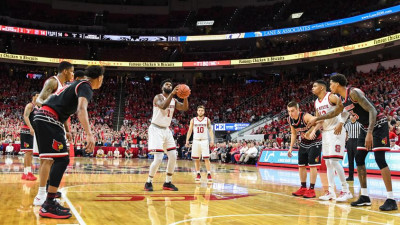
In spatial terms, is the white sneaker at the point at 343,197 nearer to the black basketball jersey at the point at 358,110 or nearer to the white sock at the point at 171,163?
the black basketball jersey at the point at 358,110

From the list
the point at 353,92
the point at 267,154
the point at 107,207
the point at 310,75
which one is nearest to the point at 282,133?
the point at 267,154

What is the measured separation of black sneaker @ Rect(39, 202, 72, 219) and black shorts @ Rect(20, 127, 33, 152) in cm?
Result: 572

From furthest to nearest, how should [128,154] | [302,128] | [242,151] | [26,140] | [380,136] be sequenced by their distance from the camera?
1. [128,154]
2. [242,151]
3. [26,140]
4. [302,128]
5. [380,136]

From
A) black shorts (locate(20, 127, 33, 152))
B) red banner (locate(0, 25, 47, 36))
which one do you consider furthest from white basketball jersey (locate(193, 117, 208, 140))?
red banner (locate(0, 25, 47, 36))

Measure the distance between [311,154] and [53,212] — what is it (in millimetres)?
5170

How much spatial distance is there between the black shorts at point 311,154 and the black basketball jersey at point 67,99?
4.77 meters

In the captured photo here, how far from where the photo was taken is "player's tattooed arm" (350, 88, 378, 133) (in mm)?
6188

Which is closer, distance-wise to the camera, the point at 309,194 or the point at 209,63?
the point at 309,194

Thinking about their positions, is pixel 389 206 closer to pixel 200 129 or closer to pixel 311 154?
pixel 311 154

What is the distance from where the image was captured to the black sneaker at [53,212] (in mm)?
4922

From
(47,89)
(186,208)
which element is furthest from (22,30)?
(186,208)

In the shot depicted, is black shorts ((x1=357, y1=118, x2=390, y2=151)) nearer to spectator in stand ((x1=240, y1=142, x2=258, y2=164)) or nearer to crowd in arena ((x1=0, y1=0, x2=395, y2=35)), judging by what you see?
spectator in stand ((x1=240, y1=142, x2=258, y2=164))

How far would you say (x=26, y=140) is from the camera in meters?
10.4

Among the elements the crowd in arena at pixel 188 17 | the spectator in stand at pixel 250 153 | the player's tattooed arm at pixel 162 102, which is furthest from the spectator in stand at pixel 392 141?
the crowd in arena at pixel 188 17
